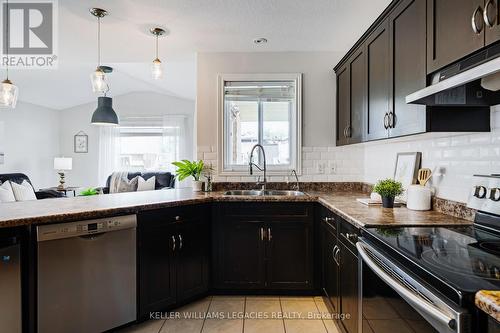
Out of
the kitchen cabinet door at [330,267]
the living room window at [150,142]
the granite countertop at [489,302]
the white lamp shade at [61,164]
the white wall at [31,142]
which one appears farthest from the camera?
the living room window at [150,142]

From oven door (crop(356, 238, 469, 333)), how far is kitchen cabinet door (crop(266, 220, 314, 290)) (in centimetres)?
107

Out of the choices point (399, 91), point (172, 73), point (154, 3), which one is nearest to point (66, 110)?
point (172, 73)

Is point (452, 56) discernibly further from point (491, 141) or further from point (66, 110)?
point (66, 110)

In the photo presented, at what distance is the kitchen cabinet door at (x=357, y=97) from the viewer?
2396 millimetres

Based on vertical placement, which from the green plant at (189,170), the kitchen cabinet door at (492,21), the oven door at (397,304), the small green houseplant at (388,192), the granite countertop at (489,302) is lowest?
the oven door at (397,304)

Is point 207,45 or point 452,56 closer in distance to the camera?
point 452,56

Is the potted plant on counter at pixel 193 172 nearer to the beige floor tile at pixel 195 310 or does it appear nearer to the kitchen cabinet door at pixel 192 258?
the kitchen cabinet door at pixel 192 258

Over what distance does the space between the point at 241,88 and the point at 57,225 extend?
2.27 m

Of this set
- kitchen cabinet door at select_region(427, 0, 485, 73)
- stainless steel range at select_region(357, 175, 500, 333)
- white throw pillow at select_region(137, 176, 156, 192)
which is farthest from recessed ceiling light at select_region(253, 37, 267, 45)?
white throw pillow at select_region(137, 176, 156, 192)

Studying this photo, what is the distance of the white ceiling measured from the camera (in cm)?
229

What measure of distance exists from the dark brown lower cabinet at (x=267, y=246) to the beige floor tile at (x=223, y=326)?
1.30 ft

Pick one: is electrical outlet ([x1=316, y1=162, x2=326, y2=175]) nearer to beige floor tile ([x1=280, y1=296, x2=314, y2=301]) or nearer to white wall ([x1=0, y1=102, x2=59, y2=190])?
beige floor tile ([x1=280, y1=296, x2=314, y2=301])

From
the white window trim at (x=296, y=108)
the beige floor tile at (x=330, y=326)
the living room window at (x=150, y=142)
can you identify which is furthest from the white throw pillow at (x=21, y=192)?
the beige floor tile at (x=330, y=326)

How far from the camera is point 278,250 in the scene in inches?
Answer: 104
